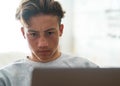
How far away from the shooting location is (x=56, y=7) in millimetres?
946

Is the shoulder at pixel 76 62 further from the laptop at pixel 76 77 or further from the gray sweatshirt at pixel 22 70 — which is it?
the laptop at pixel 76 77

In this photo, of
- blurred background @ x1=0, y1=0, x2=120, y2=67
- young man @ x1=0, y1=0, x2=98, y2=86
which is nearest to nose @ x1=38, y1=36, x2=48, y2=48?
young man @ x1=0, y1=0, x2=98, y2=86

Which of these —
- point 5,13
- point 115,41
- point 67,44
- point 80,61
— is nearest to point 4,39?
point 5,13

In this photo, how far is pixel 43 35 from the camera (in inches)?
34.0

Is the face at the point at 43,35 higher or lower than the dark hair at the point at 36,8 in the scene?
lower

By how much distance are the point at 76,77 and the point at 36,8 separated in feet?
1.20

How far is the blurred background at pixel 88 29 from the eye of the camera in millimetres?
2296

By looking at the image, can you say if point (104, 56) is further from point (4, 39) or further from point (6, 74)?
point (6, 74)

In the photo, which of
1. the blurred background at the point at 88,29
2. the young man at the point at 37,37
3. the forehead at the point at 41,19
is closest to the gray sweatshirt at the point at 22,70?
the young man at the point at 37,37

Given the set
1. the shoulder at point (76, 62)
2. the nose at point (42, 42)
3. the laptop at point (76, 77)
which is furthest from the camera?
the shoulder at point (76, 62)

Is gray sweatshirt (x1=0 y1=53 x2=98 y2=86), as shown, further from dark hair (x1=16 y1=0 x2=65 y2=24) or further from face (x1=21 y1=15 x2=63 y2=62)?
dark hair (x1=16 y1=0 x2=65 y2=24)

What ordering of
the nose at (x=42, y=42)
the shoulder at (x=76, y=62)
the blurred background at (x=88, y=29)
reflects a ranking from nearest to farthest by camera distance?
the nose at (x=42, y=42) < the shoulder at (x=76, y=62) < the blurred background at (x=88, y=29)

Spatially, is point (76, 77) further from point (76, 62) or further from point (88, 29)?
point (88, 29)

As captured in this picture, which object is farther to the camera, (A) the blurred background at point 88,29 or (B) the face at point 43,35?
(A) the blurred background at point 88,29
